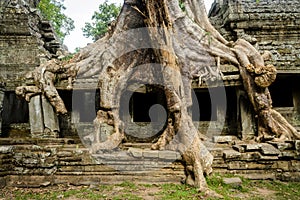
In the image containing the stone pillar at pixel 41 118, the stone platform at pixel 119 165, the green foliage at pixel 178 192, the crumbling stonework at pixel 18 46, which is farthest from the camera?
the crumbling stonework at pixel 18 46

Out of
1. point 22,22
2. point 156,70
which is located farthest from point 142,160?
point 22,22

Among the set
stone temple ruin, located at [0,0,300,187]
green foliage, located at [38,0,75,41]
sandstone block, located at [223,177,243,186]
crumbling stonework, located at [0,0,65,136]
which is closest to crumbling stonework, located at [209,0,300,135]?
stone temple ruin, located at [0,0,300,187]

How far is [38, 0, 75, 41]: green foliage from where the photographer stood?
21.0 meters

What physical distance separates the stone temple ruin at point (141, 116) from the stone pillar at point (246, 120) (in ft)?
0.08

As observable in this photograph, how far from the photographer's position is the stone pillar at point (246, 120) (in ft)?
22.7

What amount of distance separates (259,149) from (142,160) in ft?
8.01

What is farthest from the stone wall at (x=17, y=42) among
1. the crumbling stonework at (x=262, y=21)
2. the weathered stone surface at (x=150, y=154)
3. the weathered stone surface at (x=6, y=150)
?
the crumbling stonework at (x=262, y=21)

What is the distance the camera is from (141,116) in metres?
8.83

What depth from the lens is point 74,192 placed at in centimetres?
470

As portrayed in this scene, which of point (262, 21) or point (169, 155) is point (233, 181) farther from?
point (262, 21)

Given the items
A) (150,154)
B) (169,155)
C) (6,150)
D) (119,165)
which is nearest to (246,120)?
(169,155)

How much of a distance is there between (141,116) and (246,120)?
3.30m

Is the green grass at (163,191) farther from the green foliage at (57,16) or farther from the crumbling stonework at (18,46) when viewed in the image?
the green foliage at (57,16)

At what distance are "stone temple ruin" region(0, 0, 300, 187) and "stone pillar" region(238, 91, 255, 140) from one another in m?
0.02
